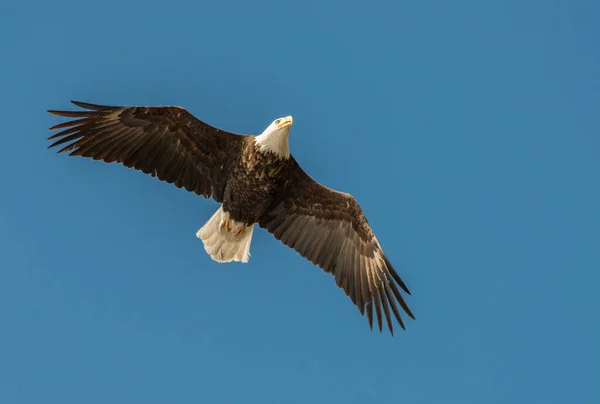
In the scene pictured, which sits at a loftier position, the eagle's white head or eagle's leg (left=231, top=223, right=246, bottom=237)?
the eagle's white head

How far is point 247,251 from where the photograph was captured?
16.4 meters

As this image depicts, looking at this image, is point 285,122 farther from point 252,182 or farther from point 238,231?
point 238,231

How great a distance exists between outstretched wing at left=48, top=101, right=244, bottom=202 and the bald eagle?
1 centimetres

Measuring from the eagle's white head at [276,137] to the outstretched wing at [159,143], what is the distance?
51cm

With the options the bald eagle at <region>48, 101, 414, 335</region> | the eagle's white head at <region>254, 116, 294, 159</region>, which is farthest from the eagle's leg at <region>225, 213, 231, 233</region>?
the eagle's white head at <region>254, 116, 294, 159</region>

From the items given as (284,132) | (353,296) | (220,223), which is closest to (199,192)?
(220,223)

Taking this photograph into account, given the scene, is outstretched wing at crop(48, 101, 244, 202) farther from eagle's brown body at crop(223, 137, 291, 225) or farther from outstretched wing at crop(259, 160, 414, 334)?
outstretched wing at crop(259, 160, 414, 334)

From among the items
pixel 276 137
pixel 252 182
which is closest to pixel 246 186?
pixel 252 182

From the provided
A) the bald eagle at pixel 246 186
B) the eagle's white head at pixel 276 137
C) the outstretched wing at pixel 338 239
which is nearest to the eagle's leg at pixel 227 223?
the bald eagle at pixel 246 186

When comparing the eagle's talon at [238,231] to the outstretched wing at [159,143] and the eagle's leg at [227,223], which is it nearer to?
the eagle's leg at [227,223]

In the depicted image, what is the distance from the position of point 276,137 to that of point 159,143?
1.74 metres

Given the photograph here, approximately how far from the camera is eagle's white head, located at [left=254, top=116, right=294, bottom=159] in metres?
15.0

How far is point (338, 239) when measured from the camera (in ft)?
53.6

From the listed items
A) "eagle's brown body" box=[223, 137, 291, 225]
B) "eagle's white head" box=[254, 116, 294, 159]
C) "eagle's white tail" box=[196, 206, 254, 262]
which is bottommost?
"eagle's white tail" box=[196, 206, 254, 262]
